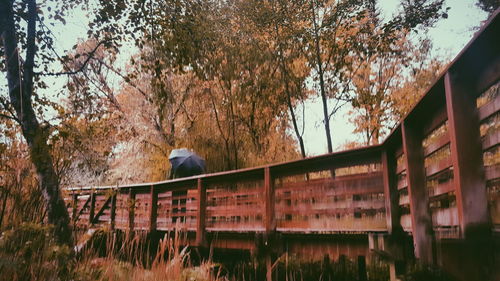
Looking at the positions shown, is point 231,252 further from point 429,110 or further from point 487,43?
point 487,43

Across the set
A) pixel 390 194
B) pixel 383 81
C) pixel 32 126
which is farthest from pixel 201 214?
pixel 383 81

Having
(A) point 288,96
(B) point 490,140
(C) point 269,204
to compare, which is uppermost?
(A) point 288,96

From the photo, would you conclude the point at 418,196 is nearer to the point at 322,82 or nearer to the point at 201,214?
the point at 201,214

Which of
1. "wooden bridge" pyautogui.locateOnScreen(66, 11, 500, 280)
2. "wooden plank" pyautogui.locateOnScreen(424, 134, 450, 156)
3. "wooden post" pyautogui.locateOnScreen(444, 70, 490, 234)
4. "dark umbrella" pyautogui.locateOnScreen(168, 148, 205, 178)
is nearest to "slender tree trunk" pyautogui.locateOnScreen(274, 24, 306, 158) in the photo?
"dark umbrella" pyautogui.locateOnScreen(168, 148, 205, 178)

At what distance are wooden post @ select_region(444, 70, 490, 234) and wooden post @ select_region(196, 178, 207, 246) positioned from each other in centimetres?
505

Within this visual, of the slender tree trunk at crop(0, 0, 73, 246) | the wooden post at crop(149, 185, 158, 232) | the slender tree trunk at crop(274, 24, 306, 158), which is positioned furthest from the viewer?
the slender tree trunk at crop(274, 24, 306, 158)

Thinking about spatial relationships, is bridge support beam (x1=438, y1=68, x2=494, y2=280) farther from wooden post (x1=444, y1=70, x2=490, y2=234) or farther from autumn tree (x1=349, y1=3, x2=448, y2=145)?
autumn tree (x1=349, y1=3, x2=448, y2=145)

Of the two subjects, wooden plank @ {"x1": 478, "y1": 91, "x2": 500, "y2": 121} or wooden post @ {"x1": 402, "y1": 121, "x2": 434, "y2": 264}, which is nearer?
wooden plank @ {"x1": 478, "y1": 91, "x2": 500, "y2": 121}

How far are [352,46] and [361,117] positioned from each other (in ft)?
14.4

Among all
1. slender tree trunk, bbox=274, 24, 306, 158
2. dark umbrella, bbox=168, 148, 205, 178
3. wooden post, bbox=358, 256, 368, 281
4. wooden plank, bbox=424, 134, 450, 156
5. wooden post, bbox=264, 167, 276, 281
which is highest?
slender tree trunk, bbox=274, 24, 306, 158

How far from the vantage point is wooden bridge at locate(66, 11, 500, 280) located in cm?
214

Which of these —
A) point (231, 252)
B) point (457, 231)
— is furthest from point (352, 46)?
point (457, 231)

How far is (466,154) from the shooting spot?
222 cm

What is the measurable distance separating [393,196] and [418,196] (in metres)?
0.91
